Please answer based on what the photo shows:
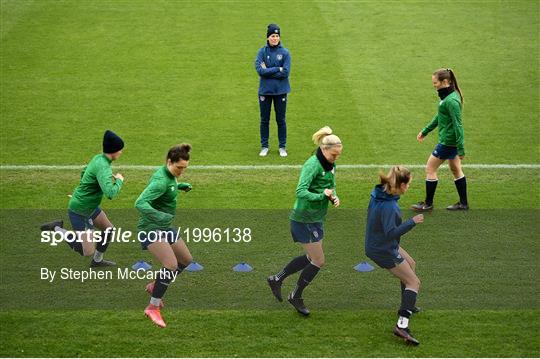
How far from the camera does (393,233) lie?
968 cm

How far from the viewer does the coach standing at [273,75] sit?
16141 millimetres

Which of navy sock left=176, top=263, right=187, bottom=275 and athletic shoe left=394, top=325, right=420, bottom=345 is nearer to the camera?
athletic shoe left=394, top=325, right=420, bottom=345

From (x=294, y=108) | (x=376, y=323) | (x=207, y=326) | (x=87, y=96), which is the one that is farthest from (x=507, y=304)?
(x=87, y=96)

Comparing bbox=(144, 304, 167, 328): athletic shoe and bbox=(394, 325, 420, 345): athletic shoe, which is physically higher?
bbox=(394, 325, 420, 345): athletic shoe

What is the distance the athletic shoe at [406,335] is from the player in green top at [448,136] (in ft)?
14.5

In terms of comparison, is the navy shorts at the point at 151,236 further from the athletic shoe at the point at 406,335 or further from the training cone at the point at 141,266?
the athletic shoe at the point at 406,335

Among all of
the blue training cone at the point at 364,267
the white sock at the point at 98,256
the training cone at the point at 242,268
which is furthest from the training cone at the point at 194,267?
the blue training cone at the point at 364,267

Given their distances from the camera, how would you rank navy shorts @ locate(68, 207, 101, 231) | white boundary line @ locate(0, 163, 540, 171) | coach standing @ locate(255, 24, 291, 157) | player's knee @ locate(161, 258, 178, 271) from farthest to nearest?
coach standing @ locate(255, 24, 291, 157) < white boundary line @ locate(0, 163, 540, 171) < navy shorts @ locate(68, 207, 101, 231) < player's knee @ locate(161, 258, 178, 271)

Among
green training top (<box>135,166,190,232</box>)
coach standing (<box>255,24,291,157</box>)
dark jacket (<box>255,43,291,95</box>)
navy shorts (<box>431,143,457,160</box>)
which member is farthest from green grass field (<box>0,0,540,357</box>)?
dark jacket (<box>255,43,291,95</box>)

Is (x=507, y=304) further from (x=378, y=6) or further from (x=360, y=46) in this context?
(x=378, y=6)

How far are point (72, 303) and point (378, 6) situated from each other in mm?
16158

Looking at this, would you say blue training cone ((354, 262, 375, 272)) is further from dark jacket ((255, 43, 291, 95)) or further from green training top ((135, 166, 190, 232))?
dark jacket ((255, 43, 291, 95))

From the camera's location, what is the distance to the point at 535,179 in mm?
15359

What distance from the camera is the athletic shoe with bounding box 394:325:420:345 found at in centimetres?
971
